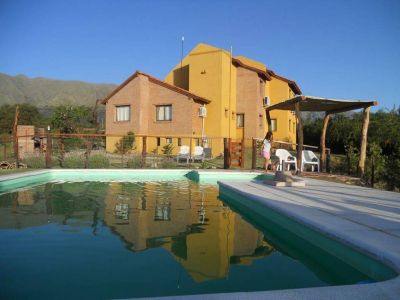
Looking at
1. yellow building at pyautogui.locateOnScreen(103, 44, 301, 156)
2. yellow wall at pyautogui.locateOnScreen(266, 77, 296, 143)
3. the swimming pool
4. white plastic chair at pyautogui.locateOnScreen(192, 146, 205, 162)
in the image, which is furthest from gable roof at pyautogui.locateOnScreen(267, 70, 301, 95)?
the swimming pool

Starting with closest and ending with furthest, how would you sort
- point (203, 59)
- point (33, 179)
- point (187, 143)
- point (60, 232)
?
point (60, 232), point (33, 179), point (187, 143), point (203, 59)

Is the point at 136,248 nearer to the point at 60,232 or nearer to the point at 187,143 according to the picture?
the point at 60,232

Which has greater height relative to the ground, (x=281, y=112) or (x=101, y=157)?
(x=281, y=112)

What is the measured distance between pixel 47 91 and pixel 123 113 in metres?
84.3

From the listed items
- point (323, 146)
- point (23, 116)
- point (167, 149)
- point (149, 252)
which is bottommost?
point (149, 252)

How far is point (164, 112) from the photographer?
23016mm

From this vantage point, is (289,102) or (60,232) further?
(289,102)

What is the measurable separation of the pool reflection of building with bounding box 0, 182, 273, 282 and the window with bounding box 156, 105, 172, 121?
14.0m

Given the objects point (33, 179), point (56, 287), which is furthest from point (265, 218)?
point (33, 179)

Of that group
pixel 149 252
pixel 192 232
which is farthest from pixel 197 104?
pixel 149 252

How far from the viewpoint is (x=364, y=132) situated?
10.2 m

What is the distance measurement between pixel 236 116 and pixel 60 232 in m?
21.5

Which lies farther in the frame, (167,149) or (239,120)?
(239,120)

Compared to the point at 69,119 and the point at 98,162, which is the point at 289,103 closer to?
the point at 98,162
